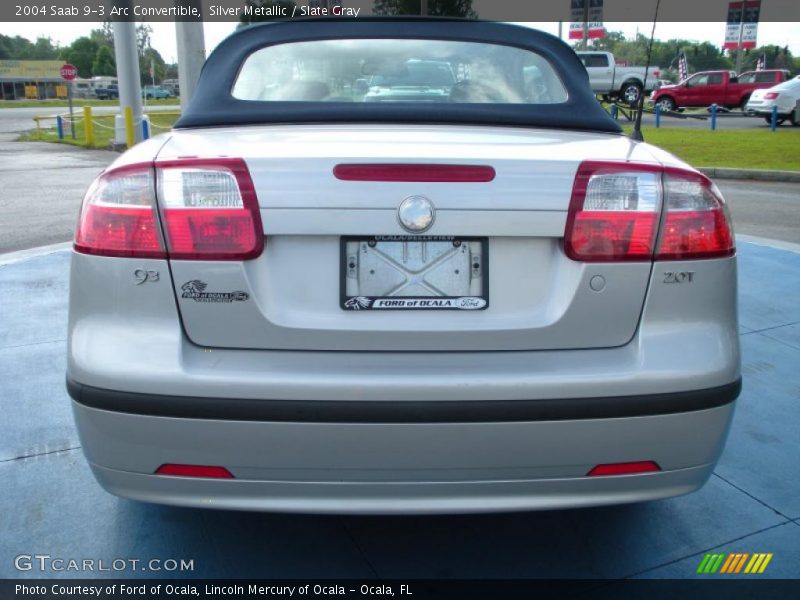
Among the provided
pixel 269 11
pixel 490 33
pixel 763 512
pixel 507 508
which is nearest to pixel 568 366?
pixel 507 508

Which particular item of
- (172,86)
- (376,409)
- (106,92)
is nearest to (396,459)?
(376,409)

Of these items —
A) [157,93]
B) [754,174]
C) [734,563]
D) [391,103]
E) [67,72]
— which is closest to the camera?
[734,563]

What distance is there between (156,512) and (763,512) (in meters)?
2.16

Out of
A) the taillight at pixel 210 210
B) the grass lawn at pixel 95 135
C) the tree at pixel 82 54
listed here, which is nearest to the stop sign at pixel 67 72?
the grass lawn at pixel 95 135

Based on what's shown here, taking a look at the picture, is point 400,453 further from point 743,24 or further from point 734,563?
point 743,24

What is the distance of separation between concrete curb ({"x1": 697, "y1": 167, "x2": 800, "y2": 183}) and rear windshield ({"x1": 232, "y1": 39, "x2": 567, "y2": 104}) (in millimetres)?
10872

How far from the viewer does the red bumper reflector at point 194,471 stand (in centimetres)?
195

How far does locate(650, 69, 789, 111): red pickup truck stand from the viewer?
31953 millimetres

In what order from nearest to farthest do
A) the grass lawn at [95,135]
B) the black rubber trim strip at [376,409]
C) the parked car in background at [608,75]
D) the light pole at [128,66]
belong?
1. the black rubber trim strip at [376,409]
2. the light pole at [128,66]
3. the grass lawn at [95,135]
4. the parked car in background at [608,75]

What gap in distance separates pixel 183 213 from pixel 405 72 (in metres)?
1.42

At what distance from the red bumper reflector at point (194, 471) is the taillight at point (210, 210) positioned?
0.54 m

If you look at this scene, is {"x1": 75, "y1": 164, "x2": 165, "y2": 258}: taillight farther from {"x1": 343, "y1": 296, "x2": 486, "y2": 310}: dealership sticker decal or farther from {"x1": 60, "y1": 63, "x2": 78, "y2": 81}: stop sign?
{"x1": 60, "y1": 63, "x2": 78, "y2": 81}: stop sign

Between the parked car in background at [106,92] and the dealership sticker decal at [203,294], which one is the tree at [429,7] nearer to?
the dealership sticker decal at [203,294]

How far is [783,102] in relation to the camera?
80.0 feet
